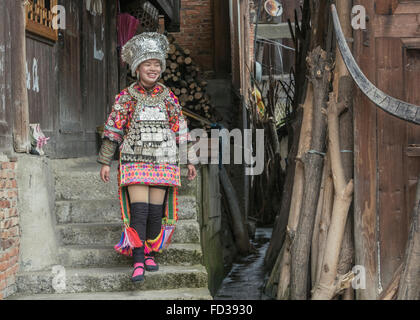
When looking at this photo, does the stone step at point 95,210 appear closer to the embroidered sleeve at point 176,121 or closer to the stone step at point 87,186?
the stone step at point 87,186

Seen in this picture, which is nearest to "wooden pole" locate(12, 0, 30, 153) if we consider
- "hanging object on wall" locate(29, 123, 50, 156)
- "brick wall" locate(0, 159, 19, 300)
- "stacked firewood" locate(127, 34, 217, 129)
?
"hanging object on wall" locate(29, 123, 50, 156)

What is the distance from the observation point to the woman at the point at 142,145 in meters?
4.48

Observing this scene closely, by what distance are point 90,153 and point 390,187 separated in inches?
164

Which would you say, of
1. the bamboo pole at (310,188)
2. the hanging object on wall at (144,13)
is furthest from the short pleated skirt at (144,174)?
the hanging object on wall at (144,13)

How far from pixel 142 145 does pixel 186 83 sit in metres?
5.76

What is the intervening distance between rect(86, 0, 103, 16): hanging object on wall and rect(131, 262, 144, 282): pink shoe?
4.29 m

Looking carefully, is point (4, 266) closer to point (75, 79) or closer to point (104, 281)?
point (104, 281)

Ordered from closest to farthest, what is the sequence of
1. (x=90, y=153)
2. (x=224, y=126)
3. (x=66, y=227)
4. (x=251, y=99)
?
(x=66, y=227)
(x=90, y=153)
(x=224, y=126)
(x=251, y=99)

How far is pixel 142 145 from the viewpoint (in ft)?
14.8

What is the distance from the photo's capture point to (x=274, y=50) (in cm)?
2300

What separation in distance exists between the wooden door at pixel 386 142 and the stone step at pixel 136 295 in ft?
4.46

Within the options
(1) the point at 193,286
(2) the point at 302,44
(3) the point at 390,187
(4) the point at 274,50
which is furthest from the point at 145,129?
(4) the point at 274,50

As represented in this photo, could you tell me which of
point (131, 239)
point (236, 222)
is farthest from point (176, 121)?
point (236, 222)

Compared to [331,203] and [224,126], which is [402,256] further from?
[224,126]
